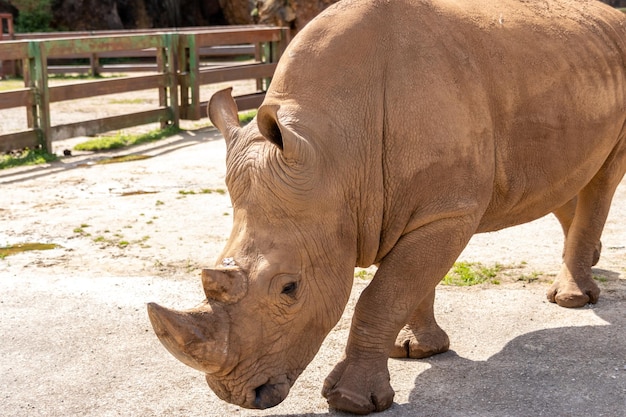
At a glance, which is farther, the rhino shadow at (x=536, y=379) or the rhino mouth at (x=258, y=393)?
the rhino shadow at (x=536, y=379)

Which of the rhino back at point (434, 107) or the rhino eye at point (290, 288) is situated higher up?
the rhino back at point (434, 107)

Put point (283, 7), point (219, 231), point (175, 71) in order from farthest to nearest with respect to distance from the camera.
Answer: point (283, 7), point (175, 71), point (219, 231)

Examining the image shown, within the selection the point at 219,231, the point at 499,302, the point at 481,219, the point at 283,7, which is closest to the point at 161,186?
the point at 219,231

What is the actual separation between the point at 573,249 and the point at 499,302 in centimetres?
60

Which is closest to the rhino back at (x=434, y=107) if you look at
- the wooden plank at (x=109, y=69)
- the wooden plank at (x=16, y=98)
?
the wooden plank at (x=16, y=98)

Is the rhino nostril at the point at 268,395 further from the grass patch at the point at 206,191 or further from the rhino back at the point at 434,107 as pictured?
the grass patch at the point at 206,191

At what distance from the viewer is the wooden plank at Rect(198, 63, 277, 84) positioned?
577 inches

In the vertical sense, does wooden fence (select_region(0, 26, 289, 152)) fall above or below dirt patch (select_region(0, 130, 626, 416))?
above

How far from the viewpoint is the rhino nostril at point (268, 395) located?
391 cm

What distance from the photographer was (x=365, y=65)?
14.5 feet

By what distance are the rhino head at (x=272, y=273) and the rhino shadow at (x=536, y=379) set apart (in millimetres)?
689

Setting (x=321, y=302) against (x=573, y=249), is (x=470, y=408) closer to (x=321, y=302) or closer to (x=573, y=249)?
(x=321, y=302)

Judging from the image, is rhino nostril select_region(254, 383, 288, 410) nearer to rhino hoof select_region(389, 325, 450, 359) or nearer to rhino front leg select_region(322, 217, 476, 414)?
rhino front leg select_region(322, 217, 476, 414)

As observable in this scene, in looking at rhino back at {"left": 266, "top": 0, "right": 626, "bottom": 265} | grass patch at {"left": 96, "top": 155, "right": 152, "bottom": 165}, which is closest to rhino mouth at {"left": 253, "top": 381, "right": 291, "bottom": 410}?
rhino back at {"left": 266, "top": 0, "right": 626, "bottom": 265}
